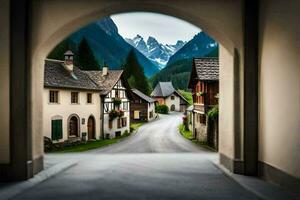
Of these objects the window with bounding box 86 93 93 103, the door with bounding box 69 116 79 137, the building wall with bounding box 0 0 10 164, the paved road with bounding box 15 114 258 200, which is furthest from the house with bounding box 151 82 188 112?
the building wall with bounding box 0 0 10 164

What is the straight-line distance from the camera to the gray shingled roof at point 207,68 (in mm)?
26688

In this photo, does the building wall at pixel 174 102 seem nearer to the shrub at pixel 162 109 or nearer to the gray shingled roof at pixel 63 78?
the shrub at pixel 162 109

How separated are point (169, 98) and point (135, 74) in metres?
11.3

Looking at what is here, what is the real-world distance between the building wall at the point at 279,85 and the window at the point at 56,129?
18225 millimetres

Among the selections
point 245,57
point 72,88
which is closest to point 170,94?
point 72,88

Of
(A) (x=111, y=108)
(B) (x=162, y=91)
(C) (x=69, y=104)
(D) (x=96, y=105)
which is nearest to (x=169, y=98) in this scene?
(B) (x=162, y=91)

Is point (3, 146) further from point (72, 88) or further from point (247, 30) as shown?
point (72, 88)

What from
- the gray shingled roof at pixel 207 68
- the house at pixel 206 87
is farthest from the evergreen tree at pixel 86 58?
the gray shingled roof at pixel 207 68

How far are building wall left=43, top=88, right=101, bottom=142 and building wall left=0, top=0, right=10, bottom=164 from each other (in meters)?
15.4

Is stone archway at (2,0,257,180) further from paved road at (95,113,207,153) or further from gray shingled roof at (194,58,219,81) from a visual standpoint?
gray shingled roof at (194,58,219,81)

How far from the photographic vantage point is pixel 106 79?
35.1 m

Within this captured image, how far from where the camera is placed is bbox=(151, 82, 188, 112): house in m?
77.7

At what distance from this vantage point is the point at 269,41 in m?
8.66

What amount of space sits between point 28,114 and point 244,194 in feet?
18.0
